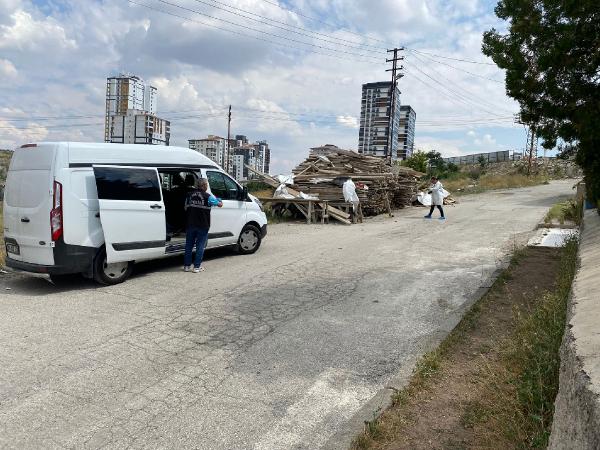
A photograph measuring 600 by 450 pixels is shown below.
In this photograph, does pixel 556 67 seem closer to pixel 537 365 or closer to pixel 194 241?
pixel 537 365

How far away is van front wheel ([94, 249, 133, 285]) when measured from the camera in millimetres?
7137

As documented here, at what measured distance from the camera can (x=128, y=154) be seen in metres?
7.63

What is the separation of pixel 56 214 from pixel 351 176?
1328 centimetres

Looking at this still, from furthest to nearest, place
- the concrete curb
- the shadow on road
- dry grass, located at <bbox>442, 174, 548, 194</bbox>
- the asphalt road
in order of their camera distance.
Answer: dry grass, located at <bbox>442, 174, 548, 194</bbox>
the shadow on road
the asphalt road
the concrete curb

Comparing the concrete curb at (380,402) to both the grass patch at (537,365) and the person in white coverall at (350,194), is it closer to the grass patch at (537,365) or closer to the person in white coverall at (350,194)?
the grass patch at (537,365)

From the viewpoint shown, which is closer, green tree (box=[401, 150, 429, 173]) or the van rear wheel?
the van rear wheel

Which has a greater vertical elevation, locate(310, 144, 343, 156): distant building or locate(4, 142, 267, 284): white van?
locate(310, 144, 343, 156): distant building

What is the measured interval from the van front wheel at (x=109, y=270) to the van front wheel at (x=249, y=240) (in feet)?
9.34

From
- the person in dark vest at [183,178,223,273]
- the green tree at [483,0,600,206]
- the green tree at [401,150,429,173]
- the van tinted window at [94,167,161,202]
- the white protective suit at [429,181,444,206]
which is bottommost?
the person in dark vest at [183,178,223,273]

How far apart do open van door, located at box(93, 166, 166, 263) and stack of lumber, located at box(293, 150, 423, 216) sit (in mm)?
10400

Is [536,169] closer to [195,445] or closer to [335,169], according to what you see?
[335,169]

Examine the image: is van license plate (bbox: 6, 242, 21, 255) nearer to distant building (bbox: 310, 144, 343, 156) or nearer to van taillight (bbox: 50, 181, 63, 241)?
van taillight (bbox: 50, 181, 63, 241)

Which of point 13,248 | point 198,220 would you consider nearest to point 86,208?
point 13,248

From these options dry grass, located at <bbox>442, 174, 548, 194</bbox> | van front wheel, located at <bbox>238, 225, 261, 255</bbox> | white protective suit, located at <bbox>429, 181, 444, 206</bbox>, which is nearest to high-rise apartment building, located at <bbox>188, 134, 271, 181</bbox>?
dry grass, located at <bbox>442, 174, 548, 194</bbox>
